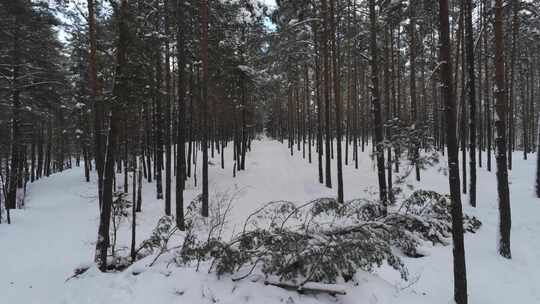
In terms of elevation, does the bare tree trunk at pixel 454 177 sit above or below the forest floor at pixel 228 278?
above

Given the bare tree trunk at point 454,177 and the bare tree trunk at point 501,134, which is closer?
the bare tree trunk at point 454,177

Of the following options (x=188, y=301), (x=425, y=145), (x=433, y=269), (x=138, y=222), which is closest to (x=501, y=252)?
(x=433, y=269)

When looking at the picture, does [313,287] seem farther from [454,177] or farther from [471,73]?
[471,73]

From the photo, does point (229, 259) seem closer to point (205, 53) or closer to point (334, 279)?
point (334, 279)

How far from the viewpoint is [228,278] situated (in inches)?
238

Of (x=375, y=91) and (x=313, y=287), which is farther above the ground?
(x=375, y=91)

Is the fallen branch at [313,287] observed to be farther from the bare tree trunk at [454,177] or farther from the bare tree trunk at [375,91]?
the bare tree trunk at [375,91]

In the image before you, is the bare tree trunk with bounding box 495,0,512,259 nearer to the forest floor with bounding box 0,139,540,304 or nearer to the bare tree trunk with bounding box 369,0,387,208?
Answer: the forest floor with bounding box 0,139,540,304

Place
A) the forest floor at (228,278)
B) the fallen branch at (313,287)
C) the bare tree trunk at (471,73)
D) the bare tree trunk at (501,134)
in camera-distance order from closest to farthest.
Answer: the fallen branch at (313,287)
the forest floor at (228,278)
the bare tree trunk at (501,134)
the bare tree trunk at (471,73)

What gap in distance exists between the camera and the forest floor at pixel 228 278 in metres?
5.83

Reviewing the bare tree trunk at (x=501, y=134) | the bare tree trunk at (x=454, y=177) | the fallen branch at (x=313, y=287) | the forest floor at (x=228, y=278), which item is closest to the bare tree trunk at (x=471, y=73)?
the forest floor at (x=228, y=278)

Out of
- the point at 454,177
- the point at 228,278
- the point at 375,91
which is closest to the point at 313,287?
the point at 228,278

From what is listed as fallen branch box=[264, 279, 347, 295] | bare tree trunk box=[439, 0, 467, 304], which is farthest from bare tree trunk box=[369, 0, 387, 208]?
fallen branch box=[264, 279, 347, 295]

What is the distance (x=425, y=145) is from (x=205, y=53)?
911 cm
